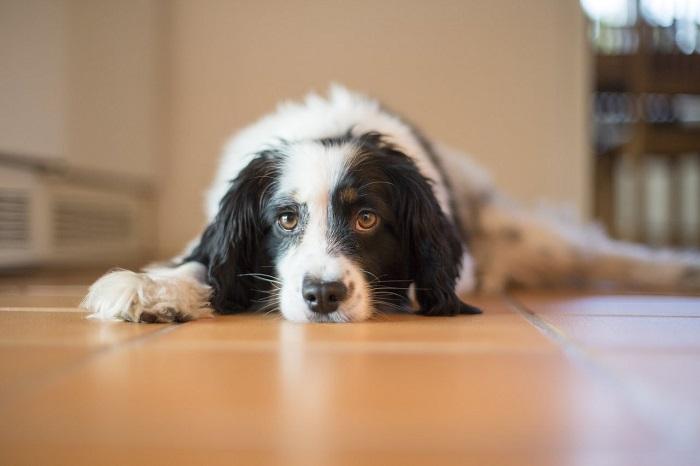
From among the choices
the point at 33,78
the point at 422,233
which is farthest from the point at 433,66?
the point at 422,233

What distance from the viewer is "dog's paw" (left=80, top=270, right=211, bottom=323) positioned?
6.46 feet

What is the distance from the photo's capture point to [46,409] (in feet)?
3.61

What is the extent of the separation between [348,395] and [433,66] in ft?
13.2

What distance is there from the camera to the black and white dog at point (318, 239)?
2029 millimetres

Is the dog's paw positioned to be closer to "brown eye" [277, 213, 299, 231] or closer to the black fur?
"brown eye" [277, 213, 299, 231]

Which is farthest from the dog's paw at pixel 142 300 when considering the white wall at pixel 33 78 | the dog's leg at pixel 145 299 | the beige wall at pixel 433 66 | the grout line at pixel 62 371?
the beige wall at pixel 433 66

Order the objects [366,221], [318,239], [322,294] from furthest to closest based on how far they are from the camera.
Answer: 1. [366,221]
2. [318,239]
3. [322,294]

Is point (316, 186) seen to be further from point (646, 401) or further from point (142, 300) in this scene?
point (646, 401)

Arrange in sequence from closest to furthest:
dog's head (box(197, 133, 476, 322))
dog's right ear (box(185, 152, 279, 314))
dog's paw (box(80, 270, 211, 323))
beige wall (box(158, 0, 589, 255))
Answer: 1. dog's paw (box(80, 270, 211, 323))
2. dog's head (box(197, 133, 476, 322))
3. dog's right ear (box(185, 152, 279, 314))
4. beige wall (box(158, 0, 589, 255))

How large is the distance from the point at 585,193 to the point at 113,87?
3.16 metres

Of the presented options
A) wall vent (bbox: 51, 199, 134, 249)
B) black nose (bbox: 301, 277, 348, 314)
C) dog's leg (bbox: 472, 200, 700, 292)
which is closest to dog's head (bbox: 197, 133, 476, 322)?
black nose (bbox: 301, 277, 348, 314)

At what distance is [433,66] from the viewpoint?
16.1 feet

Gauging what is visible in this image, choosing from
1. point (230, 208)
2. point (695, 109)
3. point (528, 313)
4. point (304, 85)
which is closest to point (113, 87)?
point (304, 85)

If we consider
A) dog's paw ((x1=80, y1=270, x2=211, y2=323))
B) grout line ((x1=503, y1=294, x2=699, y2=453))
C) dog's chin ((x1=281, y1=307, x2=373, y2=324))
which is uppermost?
dog's paw ((x1=80, y1=270, x2=211, y2=323))
